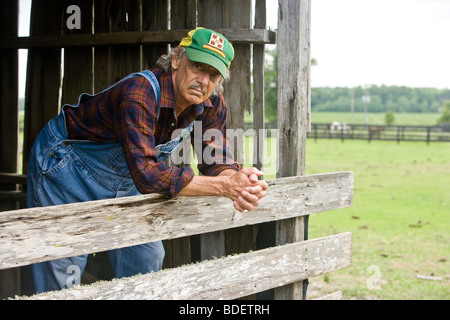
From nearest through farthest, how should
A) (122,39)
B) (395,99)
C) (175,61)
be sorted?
(175,61) < (122,39) < (395,99)

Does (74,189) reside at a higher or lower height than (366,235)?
higher

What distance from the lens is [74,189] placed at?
349 centimetres

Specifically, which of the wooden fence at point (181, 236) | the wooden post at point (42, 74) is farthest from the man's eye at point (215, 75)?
the wooden post at point (42, 74)

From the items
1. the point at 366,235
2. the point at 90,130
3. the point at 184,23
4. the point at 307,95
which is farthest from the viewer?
the point at 366,235

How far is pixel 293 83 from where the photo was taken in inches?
159

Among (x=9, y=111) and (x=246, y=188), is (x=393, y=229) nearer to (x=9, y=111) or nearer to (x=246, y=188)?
(x=9, y=111)

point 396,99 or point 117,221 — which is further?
point 396,99

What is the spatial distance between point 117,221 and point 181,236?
0.50 metres

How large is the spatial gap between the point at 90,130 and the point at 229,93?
4.19 feet

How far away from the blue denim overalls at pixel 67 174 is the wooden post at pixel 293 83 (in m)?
0.82

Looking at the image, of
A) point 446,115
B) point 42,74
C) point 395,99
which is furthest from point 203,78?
point 395,99

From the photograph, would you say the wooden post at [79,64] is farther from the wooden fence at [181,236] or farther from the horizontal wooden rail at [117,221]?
the horizontal wooden rail at [117,221]
